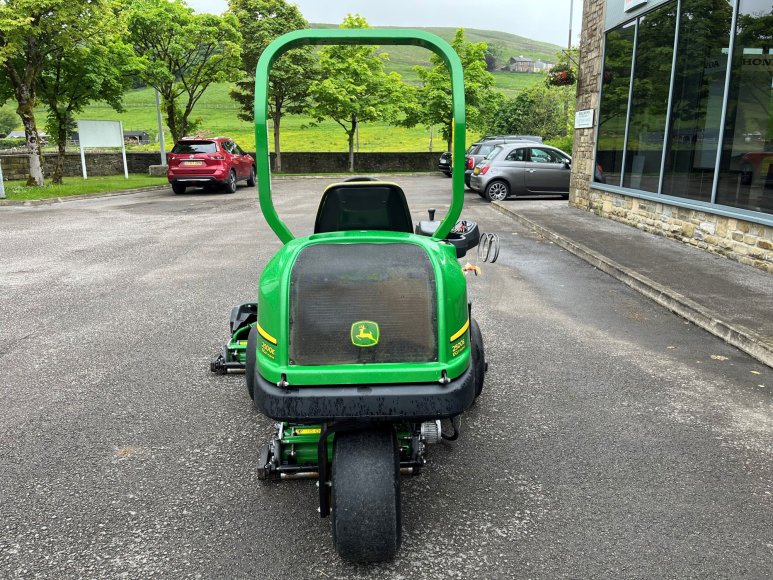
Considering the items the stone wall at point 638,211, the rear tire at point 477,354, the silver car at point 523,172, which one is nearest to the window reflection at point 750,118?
the stone wall at point 638,211

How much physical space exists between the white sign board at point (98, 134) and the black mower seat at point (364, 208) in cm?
2425

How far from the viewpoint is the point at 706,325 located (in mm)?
6160

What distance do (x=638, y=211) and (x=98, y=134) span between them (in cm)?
2193

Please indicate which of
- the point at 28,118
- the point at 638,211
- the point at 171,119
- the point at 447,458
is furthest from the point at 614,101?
the point at 171,119

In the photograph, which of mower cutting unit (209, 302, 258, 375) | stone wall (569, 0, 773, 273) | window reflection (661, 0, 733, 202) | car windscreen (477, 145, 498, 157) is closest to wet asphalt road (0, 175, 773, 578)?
mower cutting unit (209, 302, 258, 375)

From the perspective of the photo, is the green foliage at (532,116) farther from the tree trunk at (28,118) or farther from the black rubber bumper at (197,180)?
the tree trunk at (28,118)

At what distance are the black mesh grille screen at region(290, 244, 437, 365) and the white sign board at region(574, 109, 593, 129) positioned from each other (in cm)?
1272

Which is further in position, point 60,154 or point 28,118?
point 60,154

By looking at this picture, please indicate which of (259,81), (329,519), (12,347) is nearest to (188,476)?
(329,519)

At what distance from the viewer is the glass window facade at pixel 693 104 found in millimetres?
8617

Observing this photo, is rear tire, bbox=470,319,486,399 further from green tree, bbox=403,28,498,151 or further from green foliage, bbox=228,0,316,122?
green foliage, bbox=228,0,316,122

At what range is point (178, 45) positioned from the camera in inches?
983

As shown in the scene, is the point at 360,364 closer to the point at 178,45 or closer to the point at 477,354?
the point at 477,354

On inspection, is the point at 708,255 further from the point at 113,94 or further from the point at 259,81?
the point at 113,94
